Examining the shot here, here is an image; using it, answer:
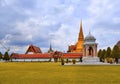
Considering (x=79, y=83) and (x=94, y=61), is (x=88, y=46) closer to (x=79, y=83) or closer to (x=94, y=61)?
(x=94, y=61)

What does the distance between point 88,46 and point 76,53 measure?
68204 millimetres

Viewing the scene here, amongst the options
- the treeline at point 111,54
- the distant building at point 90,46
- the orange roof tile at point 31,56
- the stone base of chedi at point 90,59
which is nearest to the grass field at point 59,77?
the stone base of chedi at point 90,59

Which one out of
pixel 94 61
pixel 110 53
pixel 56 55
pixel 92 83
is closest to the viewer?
pixel 92 83

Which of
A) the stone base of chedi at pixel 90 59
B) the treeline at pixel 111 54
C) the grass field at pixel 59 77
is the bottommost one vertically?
the grass field at pixel 59 77

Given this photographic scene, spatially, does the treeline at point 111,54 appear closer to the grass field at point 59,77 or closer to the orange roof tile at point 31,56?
the orange roof tile at point 31,56

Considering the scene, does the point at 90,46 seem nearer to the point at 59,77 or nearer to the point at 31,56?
the point at 59,77

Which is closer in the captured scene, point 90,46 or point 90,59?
point 90,59

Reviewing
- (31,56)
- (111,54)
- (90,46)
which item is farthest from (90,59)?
(31,56)

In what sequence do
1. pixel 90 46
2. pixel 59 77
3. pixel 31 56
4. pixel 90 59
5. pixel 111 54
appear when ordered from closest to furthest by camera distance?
pixel 59 77 < pixel 90 59 < pixel 90 46 < pixel 111 54 < pixel 31 56

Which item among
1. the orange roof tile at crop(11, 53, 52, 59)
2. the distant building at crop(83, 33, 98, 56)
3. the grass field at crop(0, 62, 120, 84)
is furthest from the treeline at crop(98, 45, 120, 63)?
the grass field at crop(0, 62, 120, 84)

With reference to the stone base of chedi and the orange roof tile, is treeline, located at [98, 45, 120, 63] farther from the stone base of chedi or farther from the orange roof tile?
the orange roof tile

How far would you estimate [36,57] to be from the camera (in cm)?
15600

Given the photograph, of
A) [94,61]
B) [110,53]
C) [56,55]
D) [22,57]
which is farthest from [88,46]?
[22,57]

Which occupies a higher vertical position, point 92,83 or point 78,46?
point 78,46
